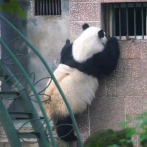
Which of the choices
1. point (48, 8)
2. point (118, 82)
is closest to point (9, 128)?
point (118, 82)

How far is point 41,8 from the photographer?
9602 mm

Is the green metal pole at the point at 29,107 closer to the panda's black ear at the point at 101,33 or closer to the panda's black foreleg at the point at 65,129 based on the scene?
the panda's black foreleg at the point at 65,129

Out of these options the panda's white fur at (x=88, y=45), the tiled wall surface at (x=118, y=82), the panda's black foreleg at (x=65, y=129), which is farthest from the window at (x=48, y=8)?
the panda's black foreleg at (x=65, y=129)

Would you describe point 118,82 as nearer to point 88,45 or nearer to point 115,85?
point 115,85

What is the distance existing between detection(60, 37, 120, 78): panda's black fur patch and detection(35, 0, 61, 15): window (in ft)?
3.39

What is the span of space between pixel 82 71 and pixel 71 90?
29cm

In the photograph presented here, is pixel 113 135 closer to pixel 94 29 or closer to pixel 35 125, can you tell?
pixel 35 125

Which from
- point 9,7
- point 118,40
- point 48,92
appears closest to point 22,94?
point 48,92

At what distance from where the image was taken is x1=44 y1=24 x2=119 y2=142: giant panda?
8.67 meters

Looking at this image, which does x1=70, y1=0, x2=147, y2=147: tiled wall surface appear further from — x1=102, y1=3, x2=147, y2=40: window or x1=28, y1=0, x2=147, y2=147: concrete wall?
x1=102, y1=3, x2=147, y2=40: window

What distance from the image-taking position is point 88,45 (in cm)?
872

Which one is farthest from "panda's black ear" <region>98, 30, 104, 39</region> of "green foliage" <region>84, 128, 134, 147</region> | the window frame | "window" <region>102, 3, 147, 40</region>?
"green foliage" <region>84, 128, 134, 147</region>

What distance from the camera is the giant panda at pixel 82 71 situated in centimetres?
867

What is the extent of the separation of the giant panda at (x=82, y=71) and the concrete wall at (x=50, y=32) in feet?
2.41
